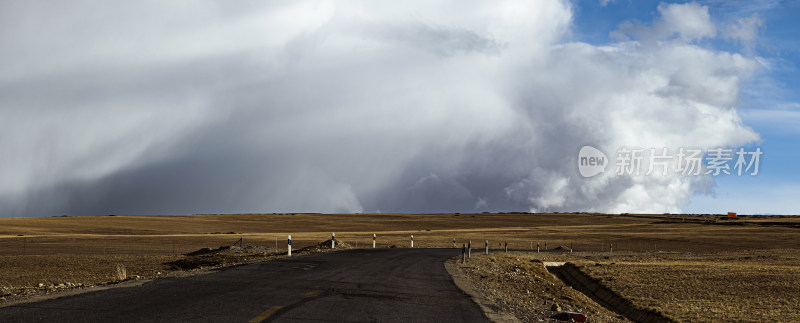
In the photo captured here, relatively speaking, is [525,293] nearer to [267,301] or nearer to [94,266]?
[267,301]

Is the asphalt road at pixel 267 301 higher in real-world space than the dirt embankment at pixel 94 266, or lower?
higher

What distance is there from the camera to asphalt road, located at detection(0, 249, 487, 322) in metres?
11.2

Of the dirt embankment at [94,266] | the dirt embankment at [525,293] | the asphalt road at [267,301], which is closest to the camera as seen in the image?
the asphalt road at [267,301]

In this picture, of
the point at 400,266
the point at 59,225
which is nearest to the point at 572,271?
the point at 400,266

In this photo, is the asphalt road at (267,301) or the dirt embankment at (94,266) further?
the dirt embankment at (94,266)

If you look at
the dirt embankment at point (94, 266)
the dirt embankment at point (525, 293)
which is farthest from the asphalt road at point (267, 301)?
the dirt embankment at point (94, 266)

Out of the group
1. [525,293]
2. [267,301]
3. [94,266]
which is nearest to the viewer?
[267,301]

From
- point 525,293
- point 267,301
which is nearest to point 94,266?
point 525,293

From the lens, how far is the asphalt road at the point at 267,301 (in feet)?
36.6

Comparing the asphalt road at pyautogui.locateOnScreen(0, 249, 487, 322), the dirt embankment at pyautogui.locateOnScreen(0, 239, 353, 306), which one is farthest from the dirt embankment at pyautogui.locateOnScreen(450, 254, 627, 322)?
the dirt embankment at pyautogui.locateOnScreen(0, 239, 353, 306)

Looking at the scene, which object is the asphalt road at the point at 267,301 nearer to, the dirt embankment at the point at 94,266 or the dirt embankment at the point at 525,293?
the dirt embankment at the point at 525,293

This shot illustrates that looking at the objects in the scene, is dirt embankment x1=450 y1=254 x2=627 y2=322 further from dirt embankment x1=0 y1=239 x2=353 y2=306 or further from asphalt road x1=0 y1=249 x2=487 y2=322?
dirt embankment x1=0 y1=239 x2=353 y2=306

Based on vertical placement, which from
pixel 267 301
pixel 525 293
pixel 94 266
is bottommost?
pixel 94 266

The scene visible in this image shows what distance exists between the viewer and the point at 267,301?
1350 centimetres
